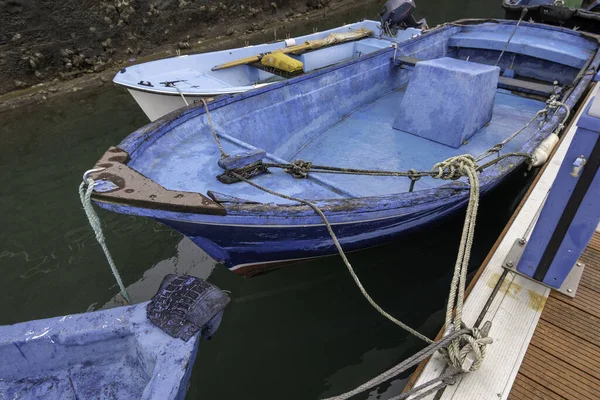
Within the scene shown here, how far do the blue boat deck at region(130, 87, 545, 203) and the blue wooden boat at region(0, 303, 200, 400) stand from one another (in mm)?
1345

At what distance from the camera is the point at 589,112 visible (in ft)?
7.20

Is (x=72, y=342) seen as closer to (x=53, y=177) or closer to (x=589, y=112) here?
(x=589, y=112)

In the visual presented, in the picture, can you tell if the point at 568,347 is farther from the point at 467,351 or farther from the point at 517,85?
the point at 517,85

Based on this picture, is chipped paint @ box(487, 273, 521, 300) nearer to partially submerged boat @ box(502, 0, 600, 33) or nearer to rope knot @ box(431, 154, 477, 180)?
rope knot @ box(431, 154, 477, 180)

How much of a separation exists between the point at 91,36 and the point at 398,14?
9.90 m

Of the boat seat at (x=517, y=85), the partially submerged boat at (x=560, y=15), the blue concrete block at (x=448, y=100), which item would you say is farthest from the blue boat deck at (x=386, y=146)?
the partially submerged boat at (x=560, y=15)

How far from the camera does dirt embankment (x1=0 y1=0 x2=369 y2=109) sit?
10750 millimetres

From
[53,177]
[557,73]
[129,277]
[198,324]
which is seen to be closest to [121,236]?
[129,277]

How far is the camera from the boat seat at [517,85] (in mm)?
6750

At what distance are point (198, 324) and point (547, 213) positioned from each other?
2609 mm

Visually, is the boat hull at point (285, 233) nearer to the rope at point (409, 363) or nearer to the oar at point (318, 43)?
the rope at point (409, 363)

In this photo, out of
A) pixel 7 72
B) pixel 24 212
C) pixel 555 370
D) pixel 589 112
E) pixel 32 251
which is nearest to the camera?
pixel 589 112

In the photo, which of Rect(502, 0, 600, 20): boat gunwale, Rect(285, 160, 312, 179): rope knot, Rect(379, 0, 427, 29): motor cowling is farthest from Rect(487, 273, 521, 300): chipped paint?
Rect(502, 0, 600, 20): boat gunwale

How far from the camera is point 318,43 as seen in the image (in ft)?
31.9
